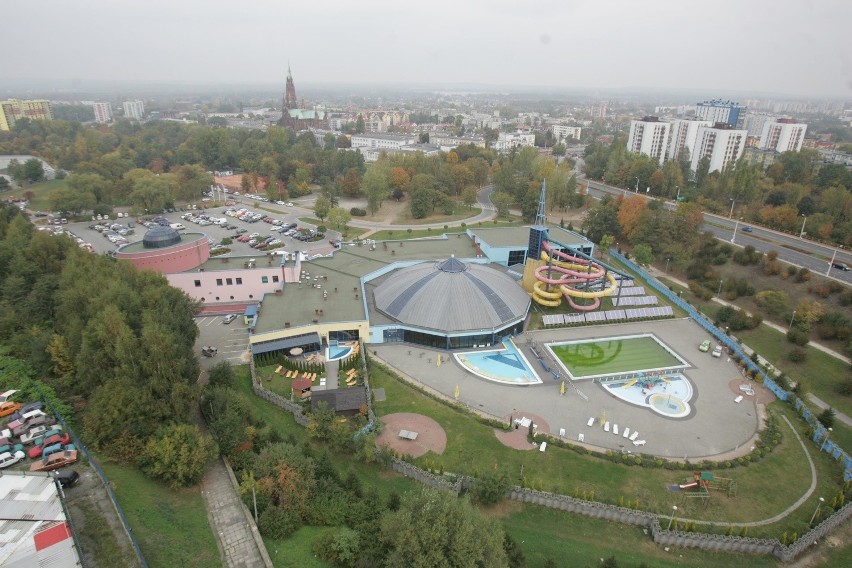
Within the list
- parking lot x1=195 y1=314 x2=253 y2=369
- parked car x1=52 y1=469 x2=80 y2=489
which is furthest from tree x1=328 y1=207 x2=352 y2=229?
parked car x1=52 y1=469 x2=80 y2=489

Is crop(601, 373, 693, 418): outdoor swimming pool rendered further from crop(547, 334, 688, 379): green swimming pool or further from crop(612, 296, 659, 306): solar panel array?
crop(612, 296, 659, 306): solar panel array

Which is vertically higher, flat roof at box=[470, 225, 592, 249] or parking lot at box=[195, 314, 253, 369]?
flat roof at box=[470, 225, 592, 249]

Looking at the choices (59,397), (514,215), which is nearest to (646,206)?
(514,215)

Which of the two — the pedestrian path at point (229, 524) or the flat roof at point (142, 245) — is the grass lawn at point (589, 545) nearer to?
the pedestrian path at point (229, 524)

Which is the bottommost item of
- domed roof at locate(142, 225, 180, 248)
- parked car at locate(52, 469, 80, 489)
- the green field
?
the green field

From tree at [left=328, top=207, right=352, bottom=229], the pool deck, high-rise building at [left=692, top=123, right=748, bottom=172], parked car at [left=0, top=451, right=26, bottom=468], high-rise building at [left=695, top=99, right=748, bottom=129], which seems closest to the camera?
parked car at [left=0, top=451, right=26, bottom=468]

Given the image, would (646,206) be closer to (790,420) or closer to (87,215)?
(790,420)

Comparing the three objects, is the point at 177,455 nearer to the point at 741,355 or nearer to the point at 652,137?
the point at 741,355
